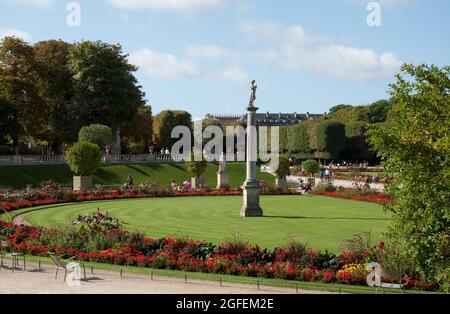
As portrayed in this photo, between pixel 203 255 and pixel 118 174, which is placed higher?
pixel 118 174

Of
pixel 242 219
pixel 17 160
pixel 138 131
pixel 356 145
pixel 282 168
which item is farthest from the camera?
pixel 356 145

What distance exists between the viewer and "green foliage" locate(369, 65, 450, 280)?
11969mm

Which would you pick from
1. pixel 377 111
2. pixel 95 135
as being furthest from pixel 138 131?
pixel 377 111

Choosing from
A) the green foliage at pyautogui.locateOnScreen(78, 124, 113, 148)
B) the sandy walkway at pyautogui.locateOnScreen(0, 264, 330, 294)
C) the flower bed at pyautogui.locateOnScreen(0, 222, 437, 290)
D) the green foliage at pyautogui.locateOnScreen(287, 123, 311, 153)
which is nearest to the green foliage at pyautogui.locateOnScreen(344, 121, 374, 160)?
the green foliage at pyautogui.locateOnScreen(287, 123, 311, 153)

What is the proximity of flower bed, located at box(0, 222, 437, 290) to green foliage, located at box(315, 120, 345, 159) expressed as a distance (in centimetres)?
6730

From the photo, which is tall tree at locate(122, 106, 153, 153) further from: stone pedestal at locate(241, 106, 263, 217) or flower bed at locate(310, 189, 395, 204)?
stone pedestal at locate(241, 106, 263, 217)

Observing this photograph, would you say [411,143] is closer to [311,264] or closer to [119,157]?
[311,264]

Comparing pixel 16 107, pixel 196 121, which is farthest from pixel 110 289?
pixel 196 121

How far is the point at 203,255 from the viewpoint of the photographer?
55.2 ft

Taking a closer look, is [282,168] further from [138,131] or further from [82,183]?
[138,131]

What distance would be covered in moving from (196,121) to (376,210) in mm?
81934

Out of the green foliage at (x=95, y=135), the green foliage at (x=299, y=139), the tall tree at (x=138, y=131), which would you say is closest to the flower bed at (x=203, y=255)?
the green foliage at (x=95, y=135)

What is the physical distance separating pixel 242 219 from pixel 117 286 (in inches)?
560

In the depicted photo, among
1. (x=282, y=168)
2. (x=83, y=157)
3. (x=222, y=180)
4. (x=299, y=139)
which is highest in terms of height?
(x=299, y=139)
